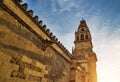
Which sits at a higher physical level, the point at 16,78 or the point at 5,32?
the point at 5,32

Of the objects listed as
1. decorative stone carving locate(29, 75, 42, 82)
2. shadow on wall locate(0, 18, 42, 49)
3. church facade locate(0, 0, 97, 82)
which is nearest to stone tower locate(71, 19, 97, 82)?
church facade locate(0, 0, 97, 82)

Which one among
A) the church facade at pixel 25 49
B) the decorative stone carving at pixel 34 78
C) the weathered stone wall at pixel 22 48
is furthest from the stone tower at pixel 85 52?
the decorative stone carving at pixel 34 78

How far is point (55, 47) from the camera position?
9.77 metres

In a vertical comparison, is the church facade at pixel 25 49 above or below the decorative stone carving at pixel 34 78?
above

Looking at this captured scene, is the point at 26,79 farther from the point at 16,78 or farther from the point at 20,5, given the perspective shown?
the point at 20,5

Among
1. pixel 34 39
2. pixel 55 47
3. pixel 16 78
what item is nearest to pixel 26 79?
pixel 16 78

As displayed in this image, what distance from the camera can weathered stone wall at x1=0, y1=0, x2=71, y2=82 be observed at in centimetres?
536

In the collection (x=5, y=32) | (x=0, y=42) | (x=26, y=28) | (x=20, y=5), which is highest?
(x=20, y=5)

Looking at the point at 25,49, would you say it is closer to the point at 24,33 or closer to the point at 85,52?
the point at 24,33

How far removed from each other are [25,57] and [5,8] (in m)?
2.51

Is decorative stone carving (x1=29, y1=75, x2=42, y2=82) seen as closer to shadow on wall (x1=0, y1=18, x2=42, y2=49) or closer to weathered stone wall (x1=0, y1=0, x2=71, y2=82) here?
weathered stone wall (x1=0, y1=0, x2=71, y2=82)

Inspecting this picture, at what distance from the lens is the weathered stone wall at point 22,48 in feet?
17.6

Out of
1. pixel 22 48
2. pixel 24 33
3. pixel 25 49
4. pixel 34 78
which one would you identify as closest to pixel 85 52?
pixel 34 78

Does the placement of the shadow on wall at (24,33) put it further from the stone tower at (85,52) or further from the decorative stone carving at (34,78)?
the stone tower at (85,52)
